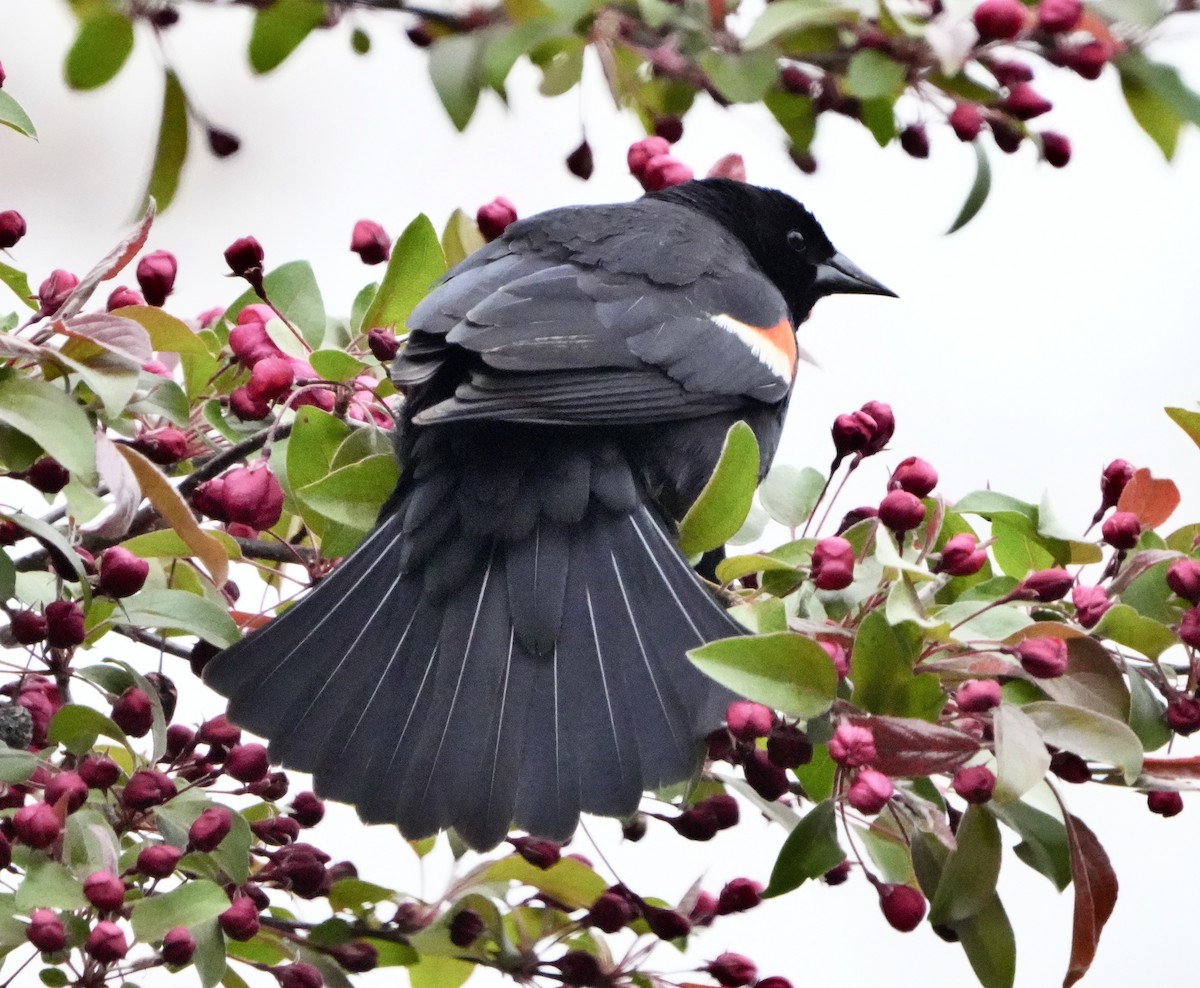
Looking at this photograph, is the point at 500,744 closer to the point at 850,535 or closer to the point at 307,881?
the point at 307,881

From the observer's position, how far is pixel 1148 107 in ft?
6.17

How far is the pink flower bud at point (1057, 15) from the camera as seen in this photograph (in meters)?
1.84

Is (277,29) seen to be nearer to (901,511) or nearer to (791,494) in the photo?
(791,494)

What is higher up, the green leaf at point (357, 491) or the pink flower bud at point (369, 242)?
the pink flower bud at point (369, 242)

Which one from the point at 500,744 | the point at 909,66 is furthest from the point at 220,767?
the point at 909,66

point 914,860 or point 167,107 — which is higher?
point 167,107

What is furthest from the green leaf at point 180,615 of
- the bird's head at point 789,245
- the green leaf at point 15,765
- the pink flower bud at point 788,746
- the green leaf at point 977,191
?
the bird's head at point 789,245

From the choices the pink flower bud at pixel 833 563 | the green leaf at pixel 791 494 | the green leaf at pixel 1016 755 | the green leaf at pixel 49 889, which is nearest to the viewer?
the green leaf at pixel 1016 755

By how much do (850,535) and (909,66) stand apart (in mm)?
669

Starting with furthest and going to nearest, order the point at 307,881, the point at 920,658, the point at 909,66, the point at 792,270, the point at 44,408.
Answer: the point at 792,270 < the point at 909,66 < the point at 307,881 < the point at 920,658 < the point at 44,408

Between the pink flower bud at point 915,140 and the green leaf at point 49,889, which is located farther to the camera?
the pink flower bud at point 915,140

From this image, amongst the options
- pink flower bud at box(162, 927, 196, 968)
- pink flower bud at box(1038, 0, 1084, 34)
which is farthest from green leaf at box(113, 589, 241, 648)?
pink flower bud at box(1038, 0, 1084, 34)

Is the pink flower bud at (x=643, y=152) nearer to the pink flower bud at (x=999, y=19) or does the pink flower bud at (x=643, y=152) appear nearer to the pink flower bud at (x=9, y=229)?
the pink flower bud at (x=999, y=19)

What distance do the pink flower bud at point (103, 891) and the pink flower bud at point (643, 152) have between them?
1.24 metres
